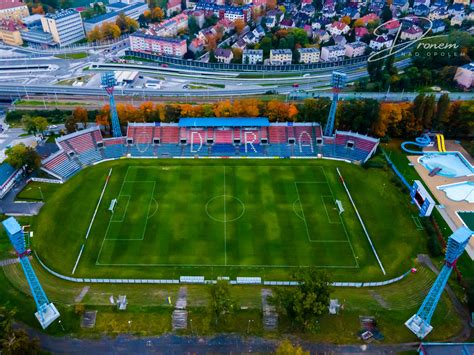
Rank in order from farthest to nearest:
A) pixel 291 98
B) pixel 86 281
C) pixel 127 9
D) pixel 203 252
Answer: pixel 127 9 < pixel 291 98 < pixel 203 252 < pixel 86 281

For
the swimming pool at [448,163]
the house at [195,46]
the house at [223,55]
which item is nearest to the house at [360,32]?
the house at [223,55]

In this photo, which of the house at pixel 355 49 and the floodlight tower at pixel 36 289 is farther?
the house at pixel 355 49

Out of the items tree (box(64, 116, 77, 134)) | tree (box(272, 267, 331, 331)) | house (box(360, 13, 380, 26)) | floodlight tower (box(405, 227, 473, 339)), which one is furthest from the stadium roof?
house (box(360, 13, 380, 26))

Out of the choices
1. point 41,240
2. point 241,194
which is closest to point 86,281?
point 41,240

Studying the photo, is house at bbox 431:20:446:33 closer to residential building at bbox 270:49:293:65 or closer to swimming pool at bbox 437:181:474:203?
residential building at bbox 270:49:293:65

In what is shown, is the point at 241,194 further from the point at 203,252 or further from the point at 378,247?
the point at 378,247

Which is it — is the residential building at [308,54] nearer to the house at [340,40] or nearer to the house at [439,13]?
the house at [340,40]

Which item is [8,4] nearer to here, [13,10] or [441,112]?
[13,10]
